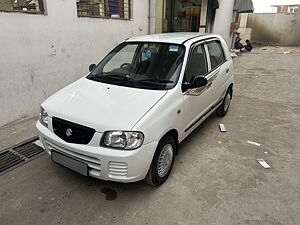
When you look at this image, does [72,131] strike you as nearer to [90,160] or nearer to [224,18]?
[90,160]

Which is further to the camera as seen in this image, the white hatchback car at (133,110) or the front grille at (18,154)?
the front grille at (18,154)

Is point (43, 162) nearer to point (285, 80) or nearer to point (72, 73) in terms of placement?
point (72, 73)

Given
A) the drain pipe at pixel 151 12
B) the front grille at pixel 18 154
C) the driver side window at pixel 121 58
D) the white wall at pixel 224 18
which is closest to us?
the front grille at pixel 18 154

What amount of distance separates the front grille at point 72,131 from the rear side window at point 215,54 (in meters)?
2.23

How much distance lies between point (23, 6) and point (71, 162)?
305 cm

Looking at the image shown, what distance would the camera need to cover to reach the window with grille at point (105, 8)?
475 centimetres

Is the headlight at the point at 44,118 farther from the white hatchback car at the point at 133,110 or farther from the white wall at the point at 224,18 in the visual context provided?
the white wall at the point at 224,18

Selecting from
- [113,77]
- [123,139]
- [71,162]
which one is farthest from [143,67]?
[71,162]

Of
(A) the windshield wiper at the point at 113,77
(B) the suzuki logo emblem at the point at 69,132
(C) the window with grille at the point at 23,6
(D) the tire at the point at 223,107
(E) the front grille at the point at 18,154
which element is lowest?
(E) the front grille at the point at 18,154

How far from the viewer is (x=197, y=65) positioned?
9.98 feet

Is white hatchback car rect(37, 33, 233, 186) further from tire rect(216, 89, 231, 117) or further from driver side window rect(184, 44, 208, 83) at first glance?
tire rect(216, 89, 231, 117)

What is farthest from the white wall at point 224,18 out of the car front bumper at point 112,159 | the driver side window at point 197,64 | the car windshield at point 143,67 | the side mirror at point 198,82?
the car front bumper at point 112,159

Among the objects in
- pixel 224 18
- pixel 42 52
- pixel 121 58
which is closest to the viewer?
pixel 121 58

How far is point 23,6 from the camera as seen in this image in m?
3.74
